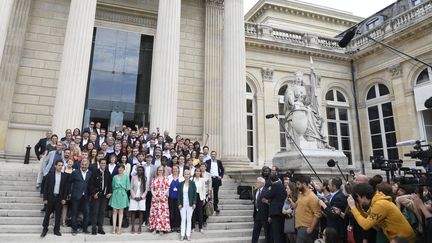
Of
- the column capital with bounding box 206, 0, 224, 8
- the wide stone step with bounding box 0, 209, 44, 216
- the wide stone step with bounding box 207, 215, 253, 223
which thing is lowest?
the wide stone step with bounding box 207, 215, 253, 223

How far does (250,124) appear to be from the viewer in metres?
19.0

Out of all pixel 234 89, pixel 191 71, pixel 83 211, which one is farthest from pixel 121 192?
pixel 191 71

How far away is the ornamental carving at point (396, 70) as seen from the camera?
18.3 meters

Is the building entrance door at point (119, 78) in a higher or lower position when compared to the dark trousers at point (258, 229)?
higher

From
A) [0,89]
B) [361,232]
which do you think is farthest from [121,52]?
[361,232]

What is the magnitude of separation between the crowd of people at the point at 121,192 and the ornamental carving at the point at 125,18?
361 inches

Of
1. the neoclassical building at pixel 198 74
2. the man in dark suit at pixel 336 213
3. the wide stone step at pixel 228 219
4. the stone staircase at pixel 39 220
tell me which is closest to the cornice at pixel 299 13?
the neoclassical building at pixel 198 74

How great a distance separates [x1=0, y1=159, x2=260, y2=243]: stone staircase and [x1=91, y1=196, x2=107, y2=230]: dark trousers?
0.90 ft

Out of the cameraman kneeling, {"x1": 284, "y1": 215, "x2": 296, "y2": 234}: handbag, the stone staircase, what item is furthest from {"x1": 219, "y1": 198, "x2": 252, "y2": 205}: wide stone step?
the cameraman kneeling

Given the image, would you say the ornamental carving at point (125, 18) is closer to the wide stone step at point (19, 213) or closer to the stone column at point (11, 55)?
the stone column at point (11, 55)

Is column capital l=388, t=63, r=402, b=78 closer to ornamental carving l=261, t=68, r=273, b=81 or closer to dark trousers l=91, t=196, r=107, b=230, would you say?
ornamental carving l=261, t=68, r=273, b=81

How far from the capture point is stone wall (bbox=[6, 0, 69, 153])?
12.4m

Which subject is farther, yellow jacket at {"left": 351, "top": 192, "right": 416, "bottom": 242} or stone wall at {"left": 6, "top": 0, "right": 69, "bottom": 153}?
stone wall at {"left": 6, "top": 0, "right": 69, "bottom": 153}

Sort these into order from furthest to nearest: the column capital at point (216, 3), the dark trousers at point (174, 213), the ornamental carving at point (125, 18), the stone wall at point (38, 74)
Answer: the column capital at point (216, 3) < the ornamental carving at point (125, 18) < the stone wall at point (38, 74) < the dark trousers at point (174, 213)
